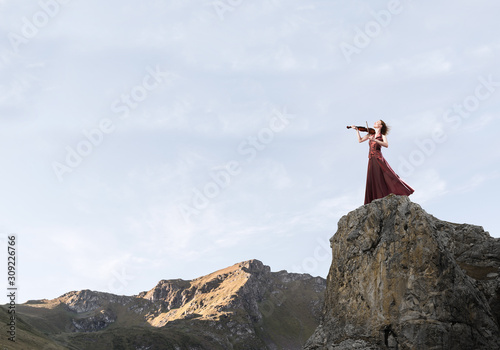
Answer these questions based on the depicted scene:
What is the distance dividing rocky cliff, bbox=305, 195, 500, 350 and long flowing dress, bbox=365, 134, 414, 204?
→ 120 centimetres

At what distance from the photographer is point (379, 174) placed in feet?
81.6

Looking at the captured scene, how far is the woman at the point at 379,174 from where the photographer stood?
79.2 ft

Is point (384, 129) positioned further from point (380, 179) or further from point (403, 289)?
point (403, 289)

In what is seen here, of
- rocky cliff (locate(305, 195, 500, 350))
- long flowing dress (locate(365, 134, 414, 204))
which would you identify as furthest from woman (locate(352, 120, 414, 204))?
rocky cliff (locate(305, 195, 500, 350))

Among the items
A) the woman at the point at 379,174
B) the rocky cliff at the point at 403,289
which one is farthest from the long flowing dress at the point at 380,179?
the rocky cliff at the point at 403,289

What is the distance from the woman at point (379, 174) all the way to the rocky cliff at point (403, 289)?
1.25 metres

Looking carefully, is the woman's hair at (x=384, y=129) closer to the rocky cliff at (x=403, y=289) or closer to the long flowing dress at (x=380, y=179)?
the long flowing dress at (x=380, y=179)

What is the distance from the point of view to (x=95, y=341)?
190m

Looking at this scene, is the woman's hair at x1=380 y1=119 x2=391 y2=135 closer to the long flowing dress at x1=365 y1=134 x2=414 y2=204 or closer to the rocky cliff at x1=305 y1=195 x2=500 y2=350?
the long flowing dress at x1=365 y1=134 x2=414 y2=204

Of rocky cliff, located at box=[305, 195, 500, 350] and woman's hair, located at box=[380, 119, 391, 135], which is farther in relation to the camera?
woman's hair, located at box=[380, 119, 391, 135]

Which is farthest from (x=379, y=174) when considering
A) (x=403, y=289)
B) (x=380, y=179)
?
(x=403, y=289)

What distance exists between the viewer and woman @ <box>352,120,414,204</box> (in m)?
24.1

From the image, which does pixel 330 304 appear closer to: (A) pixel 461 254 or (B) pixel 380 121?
(A) pixel 461 254

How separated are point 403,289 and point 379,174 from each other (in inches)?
313
